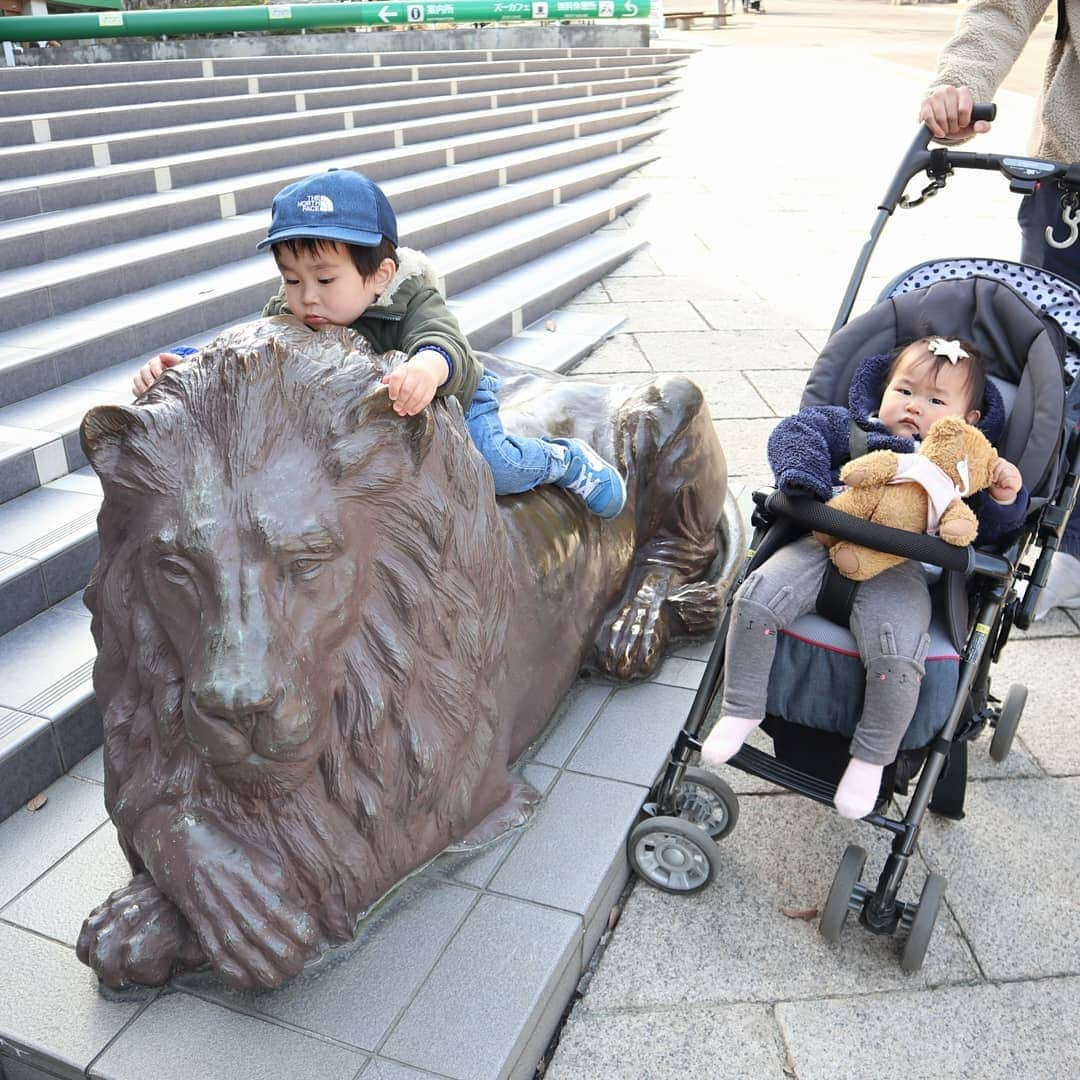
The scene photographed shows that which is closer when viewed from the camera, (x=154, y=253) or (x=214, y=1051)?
(x=214, y=1051)

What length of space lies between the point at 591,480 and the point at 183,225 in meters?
4.85

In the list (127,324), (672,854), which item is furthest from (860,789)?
(127,324)

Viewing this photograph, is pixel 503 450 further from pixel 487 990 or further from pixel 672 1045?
pixel 672 1045

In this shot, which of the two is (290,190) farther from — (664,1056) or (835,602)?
(664,1056)

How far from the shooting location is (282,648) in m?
1.91

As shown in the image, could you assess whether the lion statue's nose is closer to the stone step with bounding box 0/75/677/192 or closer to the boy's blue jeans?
the boy's blue jeans

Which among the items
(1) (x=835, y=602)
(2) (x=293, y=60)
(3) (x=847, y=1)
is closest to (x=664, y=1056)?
(1) (x=835, y=602)

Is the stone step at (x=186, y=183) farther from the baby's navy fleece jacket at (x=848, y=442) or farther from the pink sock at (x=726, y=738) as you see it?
the pink sock at (x=726, y=738)

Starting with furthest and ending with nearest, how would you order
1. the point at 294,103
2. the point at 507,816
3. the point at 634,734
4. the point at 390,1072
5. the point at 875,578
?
the point at 294,103 → the point at 634,734 → the point at 507,816 → the point at 875,578 → the point at 390,1072

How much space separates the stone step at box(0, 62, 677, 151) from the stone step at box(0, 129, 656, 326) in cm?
118

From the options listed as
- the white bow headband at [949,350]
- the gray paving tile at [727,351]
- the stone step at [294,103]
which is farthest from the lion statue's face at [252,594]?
the stone step at [294,103]

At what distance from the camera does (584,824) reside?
2850 mm

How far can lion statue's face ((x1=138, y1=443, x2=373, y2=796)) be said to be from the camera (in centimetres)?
187

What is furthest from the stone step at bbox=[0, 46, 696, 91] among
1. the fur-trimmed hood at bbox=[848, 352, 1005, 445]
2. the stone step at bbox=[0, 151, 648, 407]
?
the fur-trimmed hood at bbox=[848, 352, 1005, 445]
